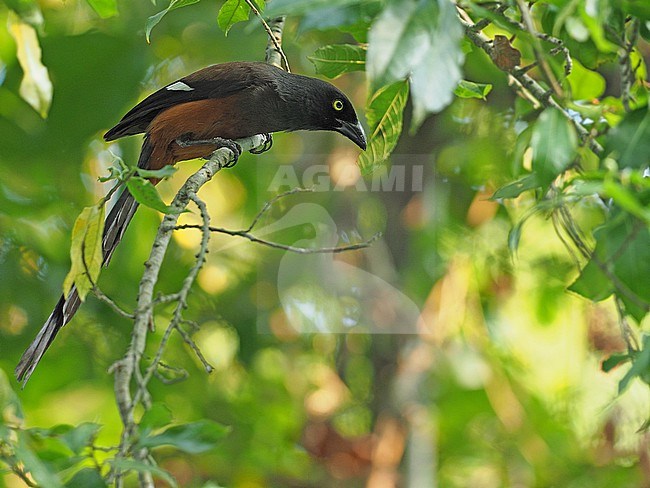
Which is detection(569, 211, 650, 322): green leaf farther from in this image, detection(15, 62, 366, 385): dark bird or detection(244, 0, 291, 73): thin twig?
detection(15, 62, 366, 385): dark bird

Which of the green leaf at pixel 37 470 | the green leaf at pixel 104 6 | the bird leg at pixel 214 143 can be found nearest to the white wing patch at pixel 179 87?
the bird leg at pixel 214 143

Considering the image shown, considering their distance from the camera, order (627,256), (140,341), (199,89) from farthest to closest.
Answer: (199,89), (140,341), (627,256)

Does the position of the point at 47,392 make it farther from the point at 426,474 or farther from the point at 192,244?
the point at 426,474

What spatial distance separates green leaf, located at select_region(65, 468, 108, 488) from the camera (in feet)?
4.21

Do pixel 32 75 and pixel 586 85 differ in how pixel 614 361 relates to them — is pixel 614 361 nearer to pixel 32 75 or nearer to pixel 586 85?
pixel 586 85

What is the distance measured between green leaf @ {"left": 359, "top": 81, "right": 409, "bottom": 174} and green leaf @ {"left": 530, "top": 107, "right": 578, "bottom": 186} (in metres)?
0.31

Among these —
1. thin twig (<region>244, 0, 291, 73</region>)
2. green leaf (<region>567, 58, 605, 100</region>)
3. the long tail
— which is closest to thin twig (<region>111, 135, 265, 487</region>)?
the long tail

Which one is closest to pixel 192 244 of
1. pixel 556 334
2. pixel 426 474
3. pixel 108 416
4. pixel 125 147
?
pixel 125 147

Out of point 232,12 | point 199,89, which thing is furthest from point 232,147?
point 232,12

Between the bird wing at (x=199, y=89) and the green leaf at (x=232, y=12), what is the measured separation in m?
0.65

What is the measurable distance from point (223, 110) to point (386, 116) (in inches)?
36.2

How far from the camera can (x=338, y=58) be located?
1.72 m

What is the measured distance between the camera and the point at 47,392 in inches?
142

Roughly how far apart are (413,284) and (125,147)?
1503 mm
